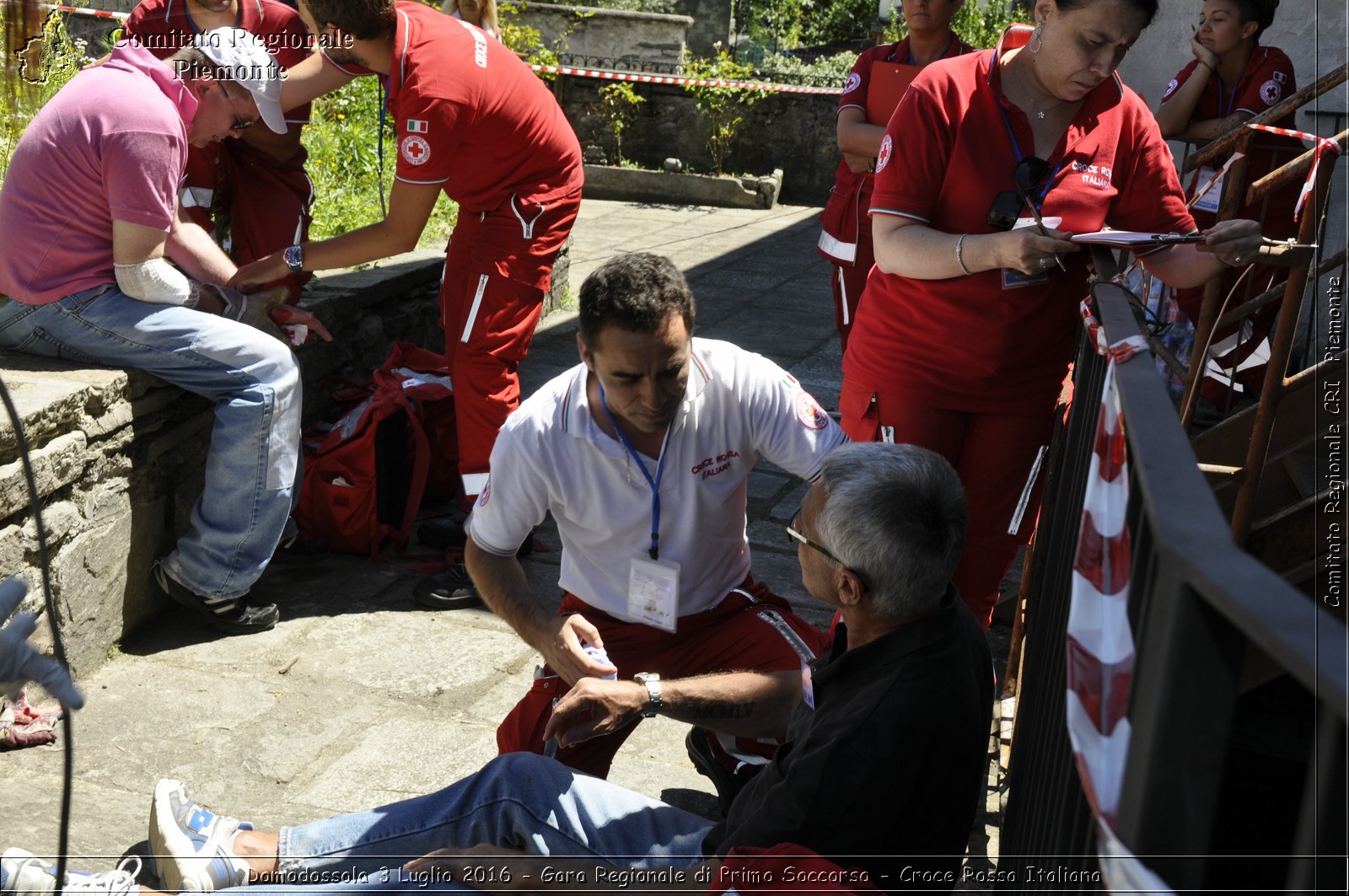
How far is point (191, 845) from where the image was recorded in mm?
2564

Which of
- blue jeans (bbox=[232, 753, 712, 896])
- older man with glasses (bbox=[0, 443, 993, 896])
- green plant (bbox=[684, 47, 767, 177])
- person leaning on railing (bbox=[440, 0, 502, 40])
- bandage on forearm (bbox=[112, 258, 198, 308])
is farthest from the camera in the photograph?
green plant (bbox=[684, 47, 767, 177])

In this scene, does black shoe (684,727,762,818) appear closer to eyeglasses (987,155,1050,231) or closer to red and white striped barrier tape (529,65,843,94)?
eyeglasses (987,155,1050,231)

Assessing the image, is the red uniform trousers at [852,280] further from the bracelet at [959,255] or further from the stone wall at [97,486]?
the stone wall at [97,486]

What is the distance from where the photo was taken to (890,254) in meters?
2.96

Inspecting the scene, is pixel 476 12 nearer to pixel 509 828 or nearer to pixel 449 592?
pixel 449 592

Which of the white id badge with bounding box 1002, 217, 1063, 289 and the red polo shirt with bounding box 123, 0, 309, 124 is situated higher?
the red polo shirt with bounding box 123, 0, 309, 124

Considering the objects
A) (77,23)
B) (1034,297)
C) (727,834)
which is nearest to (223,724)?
(727,834)

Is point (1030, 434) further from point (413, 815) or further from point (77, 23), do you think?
point (77, 23)

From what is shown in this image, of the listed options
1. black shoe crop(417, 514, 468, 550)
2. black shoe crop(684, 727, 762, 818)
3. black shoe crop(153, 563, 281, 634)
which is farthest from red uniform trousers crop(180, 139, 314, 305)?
black shoe crop(684, 727, 762, 818)

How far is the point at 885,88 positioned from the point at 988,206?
1.94 meters

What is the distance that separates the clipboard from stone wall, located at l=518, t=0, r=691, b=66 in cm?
1238

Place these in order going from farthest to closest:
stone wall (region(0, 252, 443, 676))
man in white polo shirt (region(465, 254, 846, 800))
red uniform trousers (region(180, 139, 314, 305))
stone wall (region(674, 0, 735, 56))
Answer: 1. stone wall (region(674, 0, 735, 56))
2. red uniform trousers (region(180, 139, 314, 305))
3. stone wall (region(0, 252, 443, 676))
4. man in white polo shirt (region(465, 254, 846, 800))

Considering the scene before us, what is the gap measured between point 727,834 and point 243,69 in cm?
295

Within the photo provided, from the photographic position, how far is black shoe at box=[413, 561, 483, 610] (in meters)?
4.16
